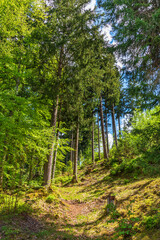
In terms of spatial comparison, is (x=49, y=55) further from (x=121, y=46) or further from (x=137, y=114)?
(x=137, y=114)

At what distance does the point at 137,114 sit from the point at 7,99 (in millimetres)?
10162

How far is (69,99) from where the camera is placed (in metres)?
10.6

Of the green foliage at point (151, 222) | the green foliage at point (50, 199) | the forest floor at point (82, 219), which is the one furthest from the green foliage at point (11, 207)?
the green foliage at point (151, 222)

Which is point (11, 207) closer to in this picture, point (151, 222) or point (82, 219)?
point (82, 219)

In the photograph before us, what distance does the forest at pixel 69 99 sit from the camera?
503 centimetres

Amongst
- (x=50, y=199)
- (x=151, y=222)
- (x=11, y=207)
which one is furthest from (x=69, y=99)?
(x=151, y=222)

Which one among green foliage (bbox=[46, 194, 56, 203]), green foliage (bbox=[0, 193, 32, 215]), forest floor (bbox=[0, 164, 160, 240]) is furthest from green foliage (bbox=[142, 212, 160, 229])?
green foliage (bbox=[46, 194, 56, 203])

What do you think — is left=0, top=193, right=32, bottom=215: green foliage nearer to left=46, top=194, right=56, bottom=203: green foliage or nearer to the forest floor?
the forest floor

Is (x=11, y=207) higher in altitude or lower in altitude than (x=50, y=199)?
lower

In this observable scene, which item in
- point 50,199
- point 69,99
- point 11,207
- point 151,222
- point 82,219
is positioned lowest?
point 82,219

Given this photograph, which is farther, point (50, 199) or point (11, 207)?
point (50, 199)

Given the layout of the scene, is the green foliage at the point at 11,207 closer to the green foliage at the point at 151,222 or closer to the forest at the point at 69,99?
the forest at the point at 69,99

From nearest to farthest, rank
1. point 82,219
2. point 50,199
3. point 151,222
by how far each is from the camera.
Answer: point 151,222 → point 82,219 → point 50,199

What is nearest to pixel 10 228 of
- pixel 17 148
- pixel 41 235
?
pixel 41 235
